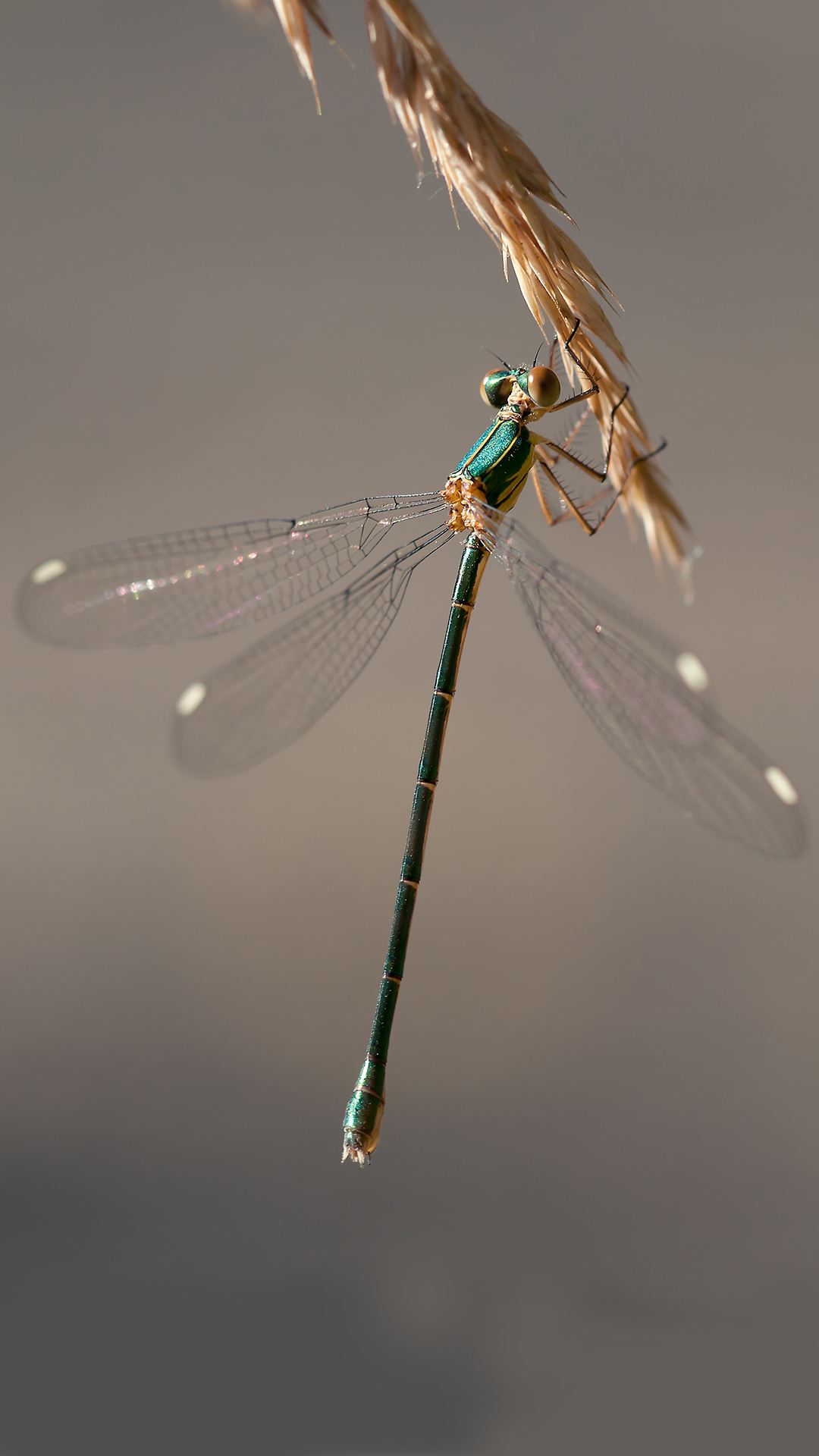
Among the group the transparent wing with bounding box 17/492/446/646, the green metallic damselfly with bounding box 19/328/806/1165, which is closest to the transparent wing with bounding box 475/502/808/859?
the green metallic damselfly with bounding box 19/328/806/1165

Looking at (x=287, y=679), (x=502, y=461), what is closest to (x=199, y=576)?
(x=287, y=679)

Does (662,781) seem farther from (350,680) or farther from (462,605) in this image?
(350,680)

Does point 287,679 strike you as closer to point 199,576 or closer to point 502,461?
point 199,576

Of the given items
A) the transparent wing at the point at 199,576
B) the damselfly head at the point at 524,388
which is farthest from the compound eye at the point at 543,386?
the transparent wing at the point at 199,576

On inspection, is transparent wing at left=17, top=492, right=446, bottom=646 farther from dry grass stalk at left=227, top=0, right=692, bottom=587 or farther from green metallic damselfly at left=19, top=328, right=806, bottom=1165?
dry grass stalk at left=227, top=0, right=692, bottom=587

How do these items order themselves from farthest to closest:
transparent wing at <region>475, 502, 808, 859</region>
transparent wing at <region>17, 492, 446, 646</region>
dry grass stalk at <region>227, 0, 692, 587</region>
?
transparent wing at <region>17, 492, 446, 646</region>
transparent wing at <region>475, 502, 808, 859</region>
dry grass stalk at <region>227, 0, 692, 587</region>

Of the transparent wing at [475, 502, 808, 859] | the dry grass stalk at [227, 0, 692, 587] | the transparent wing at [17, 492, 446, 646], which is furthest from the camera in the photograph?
the transparent wing at [17, 492, 446, 646]
